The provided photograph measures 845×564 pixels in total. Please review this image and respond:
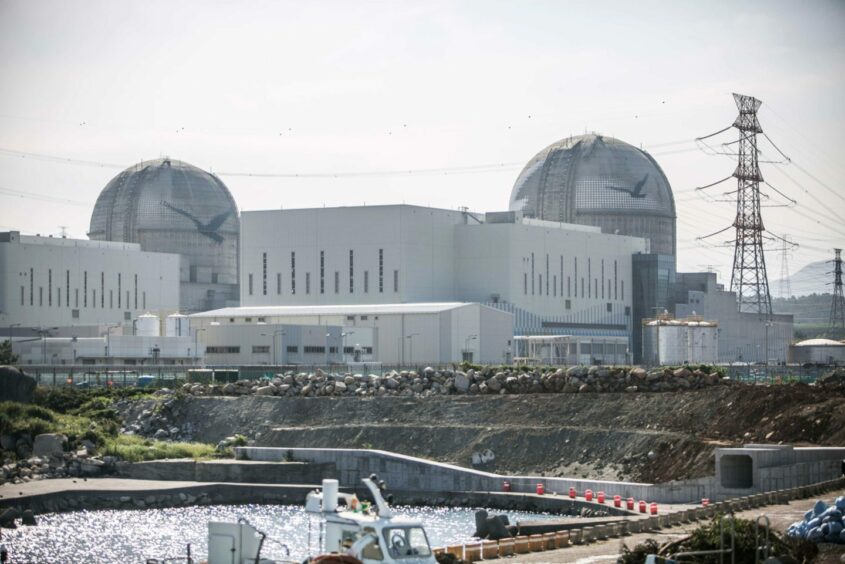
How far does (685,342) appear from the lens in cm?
10469

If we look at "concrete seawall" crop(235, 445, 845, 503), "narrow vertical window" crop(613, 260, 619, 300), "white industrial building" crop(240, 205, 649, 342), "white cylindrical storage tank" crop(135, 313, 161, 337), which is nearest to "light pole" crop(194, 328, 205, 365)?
"white cylindrical storage tank" crop(135, 313, 161, 337)

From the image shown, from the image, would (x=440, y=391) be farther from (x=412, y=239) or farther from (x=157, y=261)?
(x=157, y=261)

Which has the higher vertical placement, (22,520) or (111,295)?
(111,295)

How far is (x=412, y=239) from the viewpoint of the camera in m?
105

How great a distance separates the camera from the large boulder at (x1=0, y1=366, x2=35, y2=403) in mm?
60469

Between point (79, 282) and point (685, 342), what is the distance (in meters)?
46.8

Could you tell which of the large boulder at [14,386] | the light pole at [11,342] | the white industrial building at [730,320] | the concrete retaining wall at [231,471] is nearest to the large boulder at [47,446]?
the concrete retaining wall at [231,471]

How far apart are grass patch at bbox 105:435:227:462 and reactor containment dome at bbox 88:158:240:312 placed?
243ft

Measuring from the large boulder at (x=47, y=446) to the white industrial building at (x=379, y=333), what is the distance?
34995mm

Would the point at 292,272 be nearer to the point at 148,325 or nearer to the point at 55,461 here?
the point at 148,325

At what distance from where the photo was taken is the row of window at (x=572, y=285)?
110m

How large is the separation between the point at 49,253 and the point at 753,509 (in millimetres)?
85055

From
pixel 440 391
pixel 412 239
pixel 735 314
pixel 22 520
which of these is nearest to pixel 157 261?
pixel 412 239

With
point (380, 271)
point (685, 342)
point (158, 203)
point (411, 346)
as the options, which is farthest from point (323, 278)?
point (158, 203)
